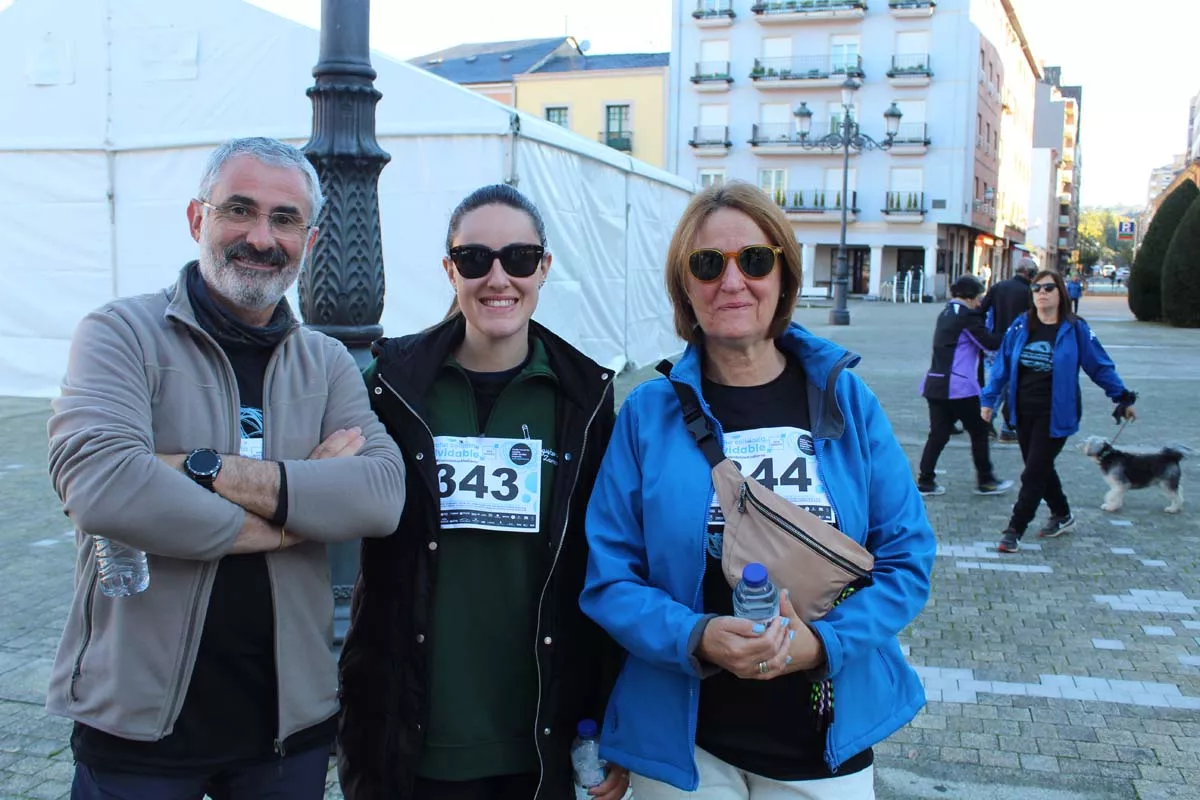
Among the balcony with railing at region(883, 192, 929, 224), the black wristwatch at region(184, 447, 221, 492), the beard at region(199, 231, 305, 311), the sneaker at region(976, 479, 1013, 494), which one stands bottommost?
the sneaker at region(976, 479, 1013, 494)

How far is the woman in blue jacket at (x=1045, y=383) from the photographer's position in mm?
6352

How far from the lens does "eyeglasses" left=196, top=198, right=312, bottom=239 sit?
2023mm

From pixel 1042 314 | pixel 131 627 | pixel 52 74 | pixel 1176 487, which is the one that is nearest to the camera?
pixel 131 627

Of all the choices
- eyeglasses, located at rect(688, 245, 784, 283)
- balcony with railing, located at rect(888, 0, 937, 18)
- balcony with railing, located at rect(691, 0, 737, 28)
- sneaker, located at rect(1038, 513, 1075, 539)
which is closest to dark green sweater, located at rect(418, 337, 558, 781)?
eyeglasses, located at rect(688, 245, 784, 283)

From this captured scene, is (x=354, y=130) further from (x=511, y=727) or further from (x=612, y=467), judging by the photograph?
(x=511, y=727)

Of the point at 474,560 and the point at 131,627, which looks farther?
the point at 474,560

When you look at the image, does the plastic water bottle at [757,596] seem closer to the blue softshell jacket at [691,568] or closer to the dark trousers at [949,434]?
the blue softshell jacket at [691,568]

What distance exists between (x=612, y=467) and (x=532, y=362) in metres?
0.32

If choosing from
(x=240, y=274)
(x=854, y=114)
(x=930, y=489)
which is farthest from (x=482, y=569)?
(x=854, y=114)

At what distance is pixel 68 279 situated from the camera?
10.9 meters

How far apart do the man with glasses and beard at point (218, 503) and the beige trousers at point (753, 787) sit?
2.55ft

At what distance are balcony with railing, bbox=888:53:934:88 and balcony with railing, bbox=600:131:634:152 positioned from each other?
12997 mm

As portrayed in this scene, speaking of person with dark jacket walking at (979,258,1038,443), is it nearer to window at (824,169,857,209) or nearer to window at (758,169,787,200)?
window at (824,169,857,209)

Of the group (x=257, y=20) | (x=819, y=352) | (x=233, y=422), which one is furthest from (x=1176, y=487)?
(x=257, y=20)
